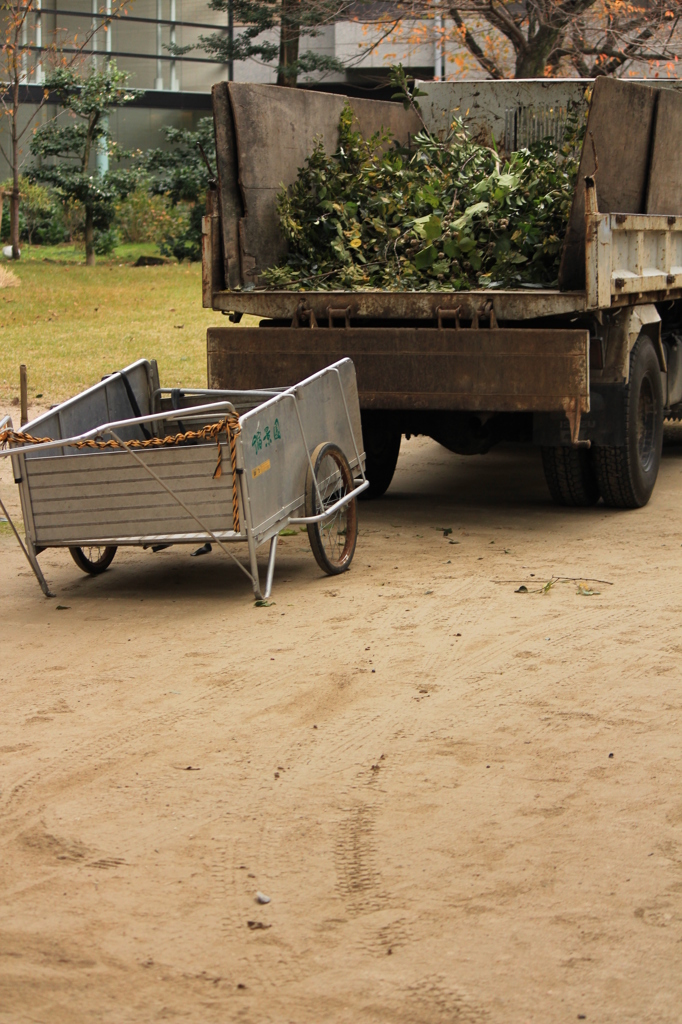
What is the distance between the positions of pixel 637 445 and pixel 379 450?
1.73 metres

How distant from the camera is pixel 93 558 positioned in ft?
21.6

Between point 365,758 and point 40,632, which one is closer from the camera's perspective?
point 365,758

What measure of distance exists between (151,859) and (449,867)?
0.80m

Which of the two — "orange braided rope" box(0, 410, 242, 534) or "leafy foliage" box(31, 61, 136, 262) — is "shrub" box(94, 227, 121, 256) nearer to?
"leafy foliage" box(31, 61, 136, 262)

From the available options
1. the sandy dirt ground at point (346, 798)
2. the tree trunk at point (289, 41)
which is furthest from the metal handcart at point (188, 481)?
the tree trunk at point (289, 41)

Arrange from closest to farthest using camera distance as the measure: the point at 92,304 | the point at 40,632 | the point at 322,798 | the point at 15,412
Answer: the point at 322,798, the point at 40,632, the point at 15,412, the point at 92,304

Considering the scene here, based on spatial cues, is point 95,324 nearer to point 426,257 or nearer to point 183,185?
point 426,257

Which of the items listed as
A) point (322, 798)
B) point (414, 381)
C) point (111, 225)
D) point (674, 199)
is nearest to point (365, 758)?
point (322, 798)

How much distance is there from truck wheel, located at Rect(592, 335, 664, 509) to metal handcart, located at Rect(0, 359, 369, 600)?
5.69 feet

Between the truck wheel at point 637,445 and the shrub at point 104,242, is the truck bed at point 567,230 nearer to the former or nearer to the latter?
the truck wheel at point 637,445

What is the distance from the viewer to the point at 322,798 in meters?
3.70

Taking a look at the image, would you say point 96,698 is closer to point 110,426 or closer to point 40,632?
point 40,632

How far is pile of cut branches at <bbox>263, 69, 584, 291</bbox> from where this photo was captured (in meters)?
7.31

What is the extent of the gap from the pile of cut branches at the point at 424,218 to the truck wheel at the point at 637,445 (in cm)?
78
